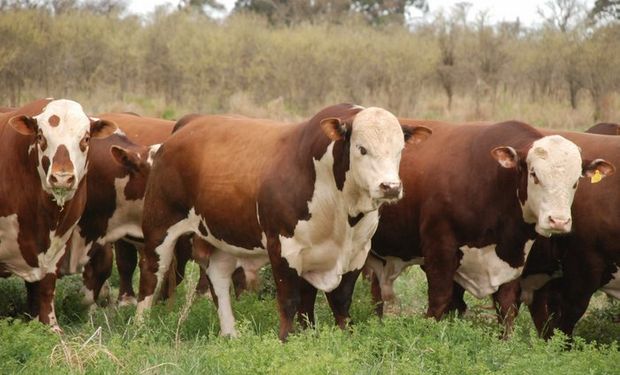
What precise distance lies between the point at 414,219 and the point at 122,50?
22.6 metres

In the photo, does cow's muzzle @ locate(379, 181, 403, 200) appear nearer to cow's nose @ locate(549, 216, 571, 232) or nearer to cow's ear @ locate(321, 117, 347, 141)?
cow's ear @ locate(321, 117, 347, 141)

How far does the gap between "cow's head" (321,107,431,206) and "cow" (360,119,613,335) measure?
39.7 inches

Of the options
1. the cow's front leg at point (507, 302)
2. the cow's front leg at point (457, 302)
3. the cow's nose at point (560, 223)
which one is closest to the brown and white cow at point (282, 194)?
the cow's nose at point (560, 223)

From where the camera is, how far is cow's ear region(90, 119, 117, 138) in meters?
8.26

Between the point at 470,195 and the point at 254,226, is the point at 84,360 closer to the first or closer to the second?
the point at 254,226

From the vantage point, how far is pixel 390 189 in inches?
273

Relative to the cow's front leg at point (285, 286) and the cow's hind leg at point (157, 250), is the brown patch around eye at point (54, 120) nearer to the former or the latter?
the cow's hind leg at point (157, 250)

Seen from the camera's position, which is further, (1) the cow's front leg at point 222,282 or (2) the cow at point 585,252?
(1) the cow's front leg at point 222,282

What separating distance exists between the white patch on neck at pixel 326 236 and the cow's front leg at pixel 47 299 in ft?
6.74

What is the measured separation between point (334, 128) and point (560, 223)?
71.1 inches

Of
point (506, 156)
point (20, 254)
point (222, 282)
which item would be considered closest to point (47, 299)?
point (20, 254)

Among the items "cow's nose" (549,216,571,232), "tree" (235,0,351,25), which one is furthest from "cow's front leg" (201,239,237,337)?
"tree" (235,0,351,25)

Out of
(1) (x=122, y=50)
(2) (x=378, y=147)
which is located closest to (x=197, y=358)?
(2) (x=378, y=147)

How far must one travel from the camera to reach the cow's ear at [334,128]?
7.24 m
